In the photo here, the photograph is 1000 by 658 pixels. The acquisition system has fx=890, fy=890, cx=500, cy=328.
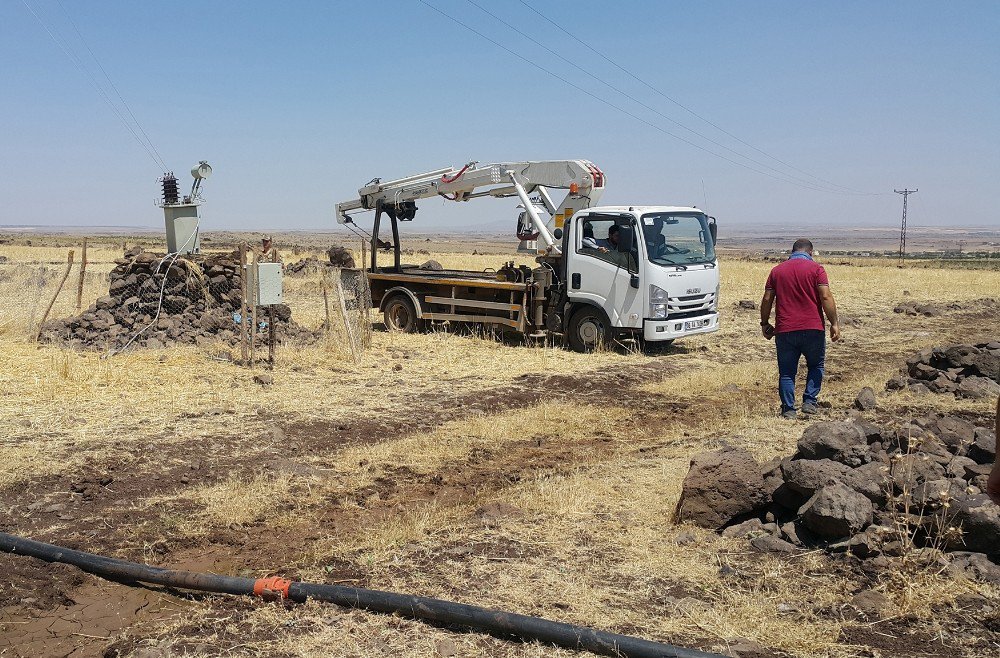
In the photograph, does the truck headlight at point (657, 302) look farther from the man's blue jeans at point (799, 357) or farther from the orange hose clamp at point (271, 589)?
the orange hose clamp at point (271, 589)

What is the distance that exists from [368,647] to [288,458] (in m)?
4.34

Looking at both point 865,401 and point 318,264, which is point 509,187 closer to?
point 865,401

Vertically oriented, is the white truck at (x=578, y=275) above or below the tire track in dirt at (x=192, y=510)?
above

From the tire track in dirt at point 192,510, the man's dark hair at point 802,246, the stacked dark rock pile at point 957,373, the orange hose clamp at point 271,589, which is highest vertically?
the man's dark hair at point 802,246

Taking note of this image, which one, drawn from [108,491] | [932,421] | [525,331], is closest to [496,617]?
[108,491]

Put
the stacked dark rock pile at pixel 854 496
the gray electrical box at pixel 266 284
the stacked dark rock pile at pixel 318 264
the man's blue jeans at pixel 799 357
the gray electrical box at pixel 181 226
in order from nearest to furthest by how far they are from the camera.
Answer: the stacked dark rock pile at pixel 854 496 < the man's blue jeans at pixel 799 357 < the gray electrical box at pixel 266 284 < the gray electrical box at pixel 181 226 < the stacked dark rock pile at pixel 318 264

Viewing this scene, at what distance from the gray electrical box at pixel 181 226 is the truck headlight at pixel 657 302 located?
8.32 metres

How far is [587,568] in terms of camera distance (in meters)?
5.57

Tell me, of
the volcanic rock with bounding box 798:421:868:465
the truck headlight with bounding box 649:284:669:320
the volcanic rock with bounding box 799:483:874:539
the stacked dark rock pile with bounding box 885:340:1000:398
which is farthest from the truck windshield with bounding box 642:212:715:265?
the volcanic rock with bounding box 799:483:874:539

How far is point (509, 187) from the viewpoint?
17156 mm

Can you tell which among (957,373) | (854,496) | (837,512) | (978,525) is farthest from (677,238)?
(978,525)

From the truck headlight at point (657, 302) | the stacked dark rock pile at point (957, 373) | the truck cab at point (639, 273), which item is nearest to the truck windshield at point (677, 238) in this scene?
the truck cab at point (639, 273)

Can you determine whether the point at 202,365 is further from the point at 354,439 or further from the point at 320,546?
the point at 320,546

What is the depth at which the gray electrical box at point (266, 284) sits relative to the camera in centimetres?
1260
